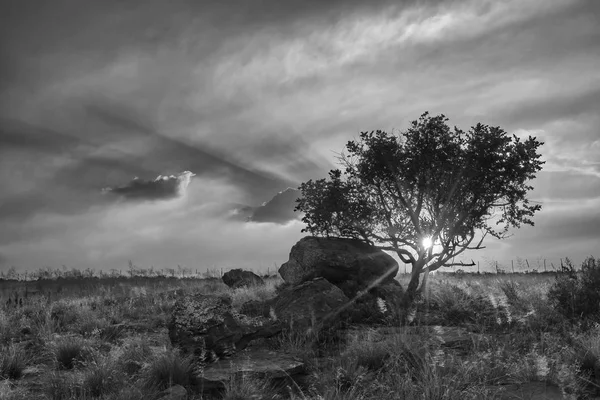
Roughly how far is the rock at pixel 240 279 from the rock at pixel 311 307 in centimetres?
1551

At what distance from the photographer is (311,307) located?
12.6m

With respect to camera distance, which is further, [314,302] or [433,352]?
[314,302]

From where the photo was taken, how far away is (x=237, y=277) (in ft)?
101

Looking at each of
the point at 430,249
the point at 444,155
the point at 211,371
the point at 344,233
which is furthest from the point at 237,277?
the point at 211,371

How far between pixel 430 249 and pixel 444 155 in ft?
14.0

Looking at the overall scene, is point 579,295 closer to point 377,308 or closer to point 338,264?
point 377,308

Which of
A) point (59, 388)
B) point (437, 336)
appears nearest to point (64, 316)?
point (59, 388)

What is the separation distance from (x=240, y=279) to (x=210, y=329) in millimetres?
20343

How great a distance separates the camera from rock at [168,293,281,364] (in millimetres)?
9766

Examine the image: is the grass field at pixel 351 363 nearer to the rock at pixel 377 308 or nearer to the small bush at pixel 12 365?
the small bush at pixel 12 365

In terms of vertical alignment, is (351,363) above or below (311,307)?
below

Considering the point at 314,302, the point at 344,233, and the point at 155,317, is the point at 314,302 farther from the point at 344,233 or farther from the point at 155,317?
the point at 344,233

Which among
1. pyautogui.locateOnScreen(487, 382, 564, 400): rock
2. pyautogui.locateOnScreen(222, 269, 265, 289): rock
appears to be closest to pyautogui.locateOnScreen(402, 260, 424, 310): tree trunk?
pyautogui.locateOnScreen(487, 382, 564, 400): rock

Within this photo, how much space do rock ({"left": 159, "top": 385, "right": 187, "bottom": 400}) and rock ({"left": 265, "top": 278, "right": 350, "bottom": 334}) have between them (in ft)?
12.7
